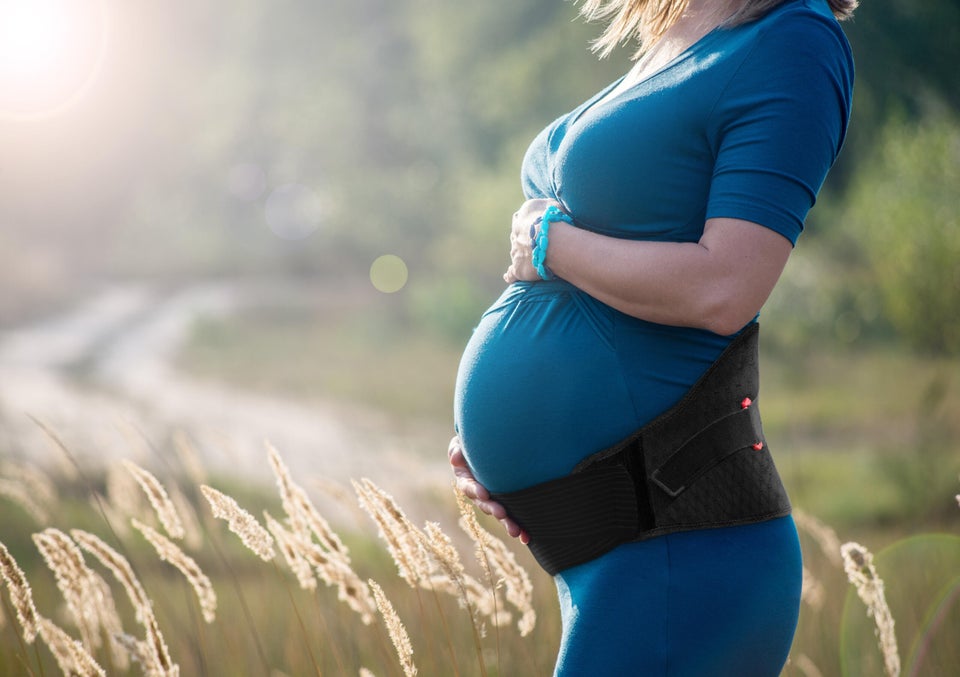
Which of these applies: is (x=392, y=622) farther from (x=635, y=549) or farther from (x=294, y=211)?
(x=294, y=211)

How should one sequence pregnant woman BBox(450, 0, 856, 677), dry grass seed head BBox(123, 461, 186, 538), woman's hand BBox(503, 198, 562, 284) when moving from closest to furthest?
pregnant woman BBox(450, 0, 856, 677) < woman's hand BBox(503, 198, 562, 284) < dry grass seed head BBox(123, 461, 186, 538)

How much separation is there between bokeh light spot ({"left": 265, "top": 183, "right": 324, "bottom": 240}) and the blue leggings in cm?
2091

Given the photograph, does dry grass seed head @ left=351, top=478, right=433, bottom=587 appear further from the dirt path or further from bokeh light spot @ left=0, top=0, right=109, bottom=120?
bokeh light spot @ left=0, top=0, right=109, bottom=120

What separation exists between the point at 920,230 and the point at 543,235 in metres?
9.59

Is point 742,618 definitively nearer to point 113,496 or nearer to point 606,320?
point 606,320

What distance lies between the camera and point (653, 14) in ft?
4.56

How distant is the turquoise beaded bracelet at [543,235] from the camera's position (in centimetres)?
124

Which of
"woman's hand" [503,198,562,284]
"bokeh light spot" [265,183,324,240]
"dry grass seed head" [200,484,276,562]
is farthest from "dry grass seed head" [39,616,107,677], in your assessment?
"bokeh light spot" [265,183,324,240]

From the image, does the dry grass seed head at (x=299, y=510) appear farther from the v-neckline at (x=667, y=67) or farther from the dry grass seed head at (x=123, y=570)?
the v-neckline at (x=667, y=67)

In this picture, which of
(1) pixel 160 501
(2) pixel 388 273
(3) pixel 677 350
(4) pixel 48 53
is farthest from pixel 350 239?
(3) pixel 677 350

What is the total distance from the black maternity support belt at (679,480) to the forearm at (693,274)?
121 mm

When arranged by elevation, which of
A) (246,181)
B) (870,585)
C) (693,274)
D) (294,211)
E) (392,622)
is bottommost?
(870,585)

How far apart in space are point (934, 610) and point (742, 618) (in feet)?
8.11

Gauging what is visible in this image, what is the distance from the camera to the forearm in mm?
1080
